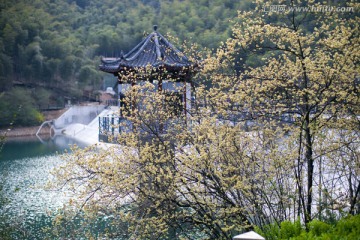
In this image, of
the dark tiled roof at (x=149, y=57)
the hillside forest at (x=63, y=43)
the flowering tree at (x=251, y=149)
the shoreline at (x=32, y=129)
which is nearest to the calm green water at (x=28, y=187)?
the flowering tree at (x=251, y=149)

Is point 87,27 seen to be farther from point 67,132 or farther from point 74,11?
point 67,132

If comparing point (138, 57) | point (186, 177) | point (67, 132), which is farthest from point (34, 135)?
point (186, 177)

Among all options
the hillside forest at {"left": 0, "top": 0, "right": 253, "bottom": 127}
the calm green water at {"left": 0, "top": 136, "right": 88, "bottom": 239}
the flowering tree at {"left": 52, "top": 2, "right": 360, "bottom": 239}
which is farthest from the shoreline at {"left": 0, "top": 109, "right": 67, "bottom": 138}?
the flowering tree at {"left": 52, "top": 2, "right": 360, "bottom": 239}

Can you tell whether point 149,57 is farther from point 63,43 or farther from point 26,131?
point 63,43

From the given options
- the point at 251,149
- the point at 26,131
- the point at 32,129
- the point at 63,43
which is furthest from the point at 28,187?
the point at 63,43

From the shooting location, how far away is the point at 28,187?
13242 mm

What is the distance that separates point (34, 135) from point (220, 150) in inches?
1102

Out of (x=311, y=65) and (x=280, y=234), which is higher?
(x=311, y=65)

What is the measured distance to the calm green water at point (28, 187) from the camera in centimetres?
907

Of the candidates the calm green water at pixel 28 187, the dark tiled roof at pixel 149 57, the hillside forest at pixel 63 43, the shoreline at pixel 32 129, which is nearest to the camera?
the calm green water at pixel 28 187

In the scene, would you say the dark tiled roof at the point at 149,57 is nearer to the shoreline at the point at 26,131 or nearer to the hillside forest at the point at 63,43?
the hillside forest at the point at 63,43

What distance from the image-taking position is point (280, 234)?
4.20 meters

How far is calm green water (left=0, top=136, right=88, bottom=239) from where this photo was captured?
9.07 metres

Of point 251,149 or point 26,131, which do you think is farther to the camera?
point 26,131
